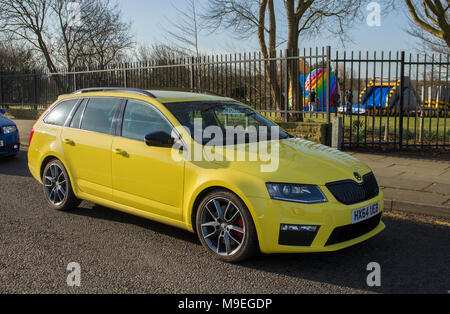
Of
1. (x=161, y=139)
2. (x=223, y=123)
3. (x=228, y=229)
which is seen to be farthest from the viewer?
(x=223, y=123)

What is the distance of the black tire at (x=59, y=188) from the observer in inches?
227

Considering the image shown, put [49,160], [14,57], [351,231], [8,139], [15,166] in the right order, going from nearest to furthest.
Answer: [351,231]
[49,160]
[15,166]
[8,139]
[14,57]

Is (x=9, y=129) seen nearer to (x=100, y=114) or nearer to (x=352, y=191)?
(x=100, y=114)

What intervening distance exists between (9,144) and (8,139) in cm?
13

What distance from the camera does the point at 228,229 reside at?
409cm

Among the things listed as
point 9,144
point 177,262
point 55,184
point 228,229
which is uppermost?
point 9,144

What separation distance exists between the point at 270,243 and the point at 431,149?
8742 millimetres

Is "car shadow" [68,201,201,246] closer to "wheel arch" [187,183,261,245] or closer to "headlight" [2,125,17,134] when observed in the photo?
"wheel arch" [187,183,261,245]

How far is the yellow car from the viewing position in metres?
3.85

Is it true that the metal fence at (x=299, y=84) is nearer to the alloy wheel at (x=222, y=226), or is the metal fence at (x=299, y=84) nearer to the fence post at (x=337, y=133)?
the fence post at (x=337, y=133)

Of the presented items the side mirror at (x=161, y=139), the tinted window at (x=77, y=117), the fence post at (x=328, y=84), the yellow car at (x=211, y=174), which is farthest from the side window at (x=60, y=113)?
the fence post at (x=328, y=84)

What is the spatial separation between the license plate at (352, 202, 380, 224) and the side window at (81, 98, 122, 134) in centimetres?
303

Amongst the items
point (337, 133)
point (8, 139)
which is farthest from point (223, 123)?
point (8, 139)

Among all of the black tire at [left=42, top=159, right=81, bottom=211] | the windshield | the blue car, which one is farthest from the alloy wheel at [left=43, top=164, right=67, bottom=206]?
the blue car
